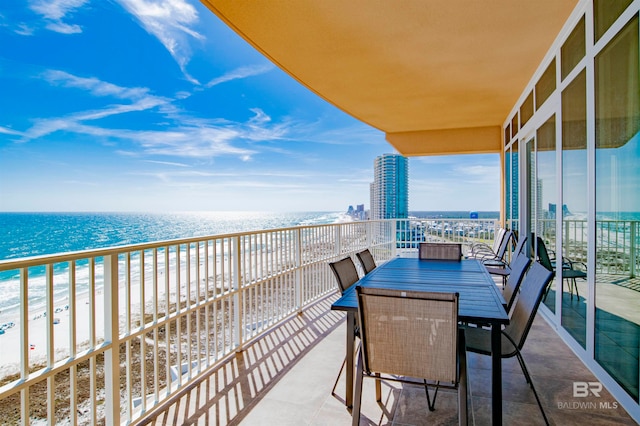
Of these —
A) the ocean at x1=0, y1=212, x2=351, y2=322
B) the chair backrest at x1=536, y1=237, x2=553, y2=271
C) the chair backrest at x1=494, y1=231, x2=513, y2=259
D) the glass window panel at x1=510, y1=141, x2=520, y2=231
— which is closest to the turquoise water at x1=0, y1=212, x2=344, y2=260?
the ocean at x1=0, y1=212, x2=351, y2=322

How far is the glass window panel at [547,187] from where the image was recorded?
3.34 meters

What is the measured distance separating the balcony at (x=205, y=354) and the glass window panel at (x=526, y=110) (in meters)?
2.61

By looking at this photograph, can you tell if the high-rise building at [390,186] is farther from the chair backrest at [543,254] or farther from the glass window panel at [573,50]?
the glass window panel at [573,50]

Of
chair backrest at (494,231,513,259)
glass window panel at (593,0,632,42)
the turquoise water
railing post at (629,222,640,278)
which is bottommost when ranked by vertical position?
the turquoise water

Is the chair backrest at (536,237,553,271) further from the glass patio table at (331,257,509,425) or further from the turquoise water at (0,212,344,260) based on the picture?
the turquoise water at (0,212,344,260)

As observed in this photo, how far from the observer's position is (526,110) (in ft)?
15.2

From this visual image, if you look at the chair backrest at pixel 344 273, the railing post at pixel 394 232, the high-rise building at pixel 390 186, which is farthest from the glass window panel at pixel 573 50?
the high-rise building at pixel 390 186

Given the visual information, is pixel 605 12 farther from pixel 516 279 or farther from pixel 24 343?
pixel 24 343

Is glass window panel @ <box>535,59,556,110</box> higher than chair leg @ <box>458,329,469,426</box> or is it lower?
higher

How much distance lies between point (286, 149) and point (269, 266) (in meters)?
31.6

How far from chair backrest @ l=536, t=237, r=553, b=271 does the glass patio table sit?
0.86 metres

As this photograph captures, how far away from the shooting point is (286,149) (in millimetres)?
34156

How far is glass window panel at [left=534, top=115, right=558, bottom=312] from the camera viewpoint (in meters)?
3.34

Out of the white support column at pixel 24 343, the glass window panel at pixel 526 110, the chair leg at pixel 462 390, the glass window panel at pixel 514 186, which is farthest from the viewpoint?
the glass window panel at pixel 514 186
